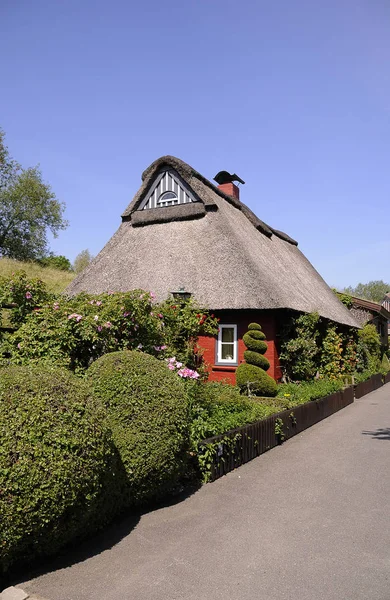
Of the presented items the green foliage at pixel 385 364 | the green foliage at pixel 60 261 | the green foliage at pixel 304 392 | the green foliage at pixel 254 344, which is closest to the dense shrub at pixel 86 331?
Answer: the green foliage at pixel 304 392

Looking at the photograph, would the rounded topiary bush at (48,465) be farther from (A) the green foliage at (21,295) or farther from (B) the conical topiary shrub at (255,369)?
(B) the conical topiary shrub at (255,369)

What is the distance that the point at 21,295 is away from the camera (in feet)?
Result: 27.4

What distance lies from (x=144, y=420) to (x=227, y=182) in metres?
21.1

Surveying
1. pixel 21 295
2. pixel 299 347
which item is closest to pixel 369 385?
pixel 299 347

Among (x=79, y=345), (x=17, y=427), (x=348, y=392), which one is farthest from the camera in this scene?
(x=348, y=392)

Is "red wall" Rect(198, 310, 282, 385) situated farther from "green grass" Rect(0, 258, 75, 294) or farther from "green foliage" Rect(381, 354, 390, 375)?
"green foliage" Rect(381, 354, 390, 375)

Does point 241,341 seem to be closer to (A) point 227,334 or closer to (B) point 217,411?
(A) point 227,334

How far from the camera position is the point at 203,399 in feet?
27.3

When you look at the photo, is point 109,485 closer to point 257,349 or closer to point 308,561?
point 308,561

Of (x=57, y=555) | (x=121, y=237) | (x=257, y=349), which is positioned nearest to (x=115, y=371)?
(x=57, y=555)

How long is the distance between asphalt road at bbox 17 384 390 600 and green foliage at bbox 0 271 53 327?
14.9 feet

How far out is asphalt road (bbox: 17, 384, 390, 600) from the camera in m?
3.81

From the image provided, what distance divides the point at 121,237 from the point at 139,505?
637 inches

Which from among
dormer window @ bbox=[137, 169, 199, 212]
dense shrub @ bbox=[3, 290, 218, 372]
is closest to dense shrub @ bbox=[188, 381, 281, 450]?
dense shrub @ bbox=[3, 290, 218, 372]
